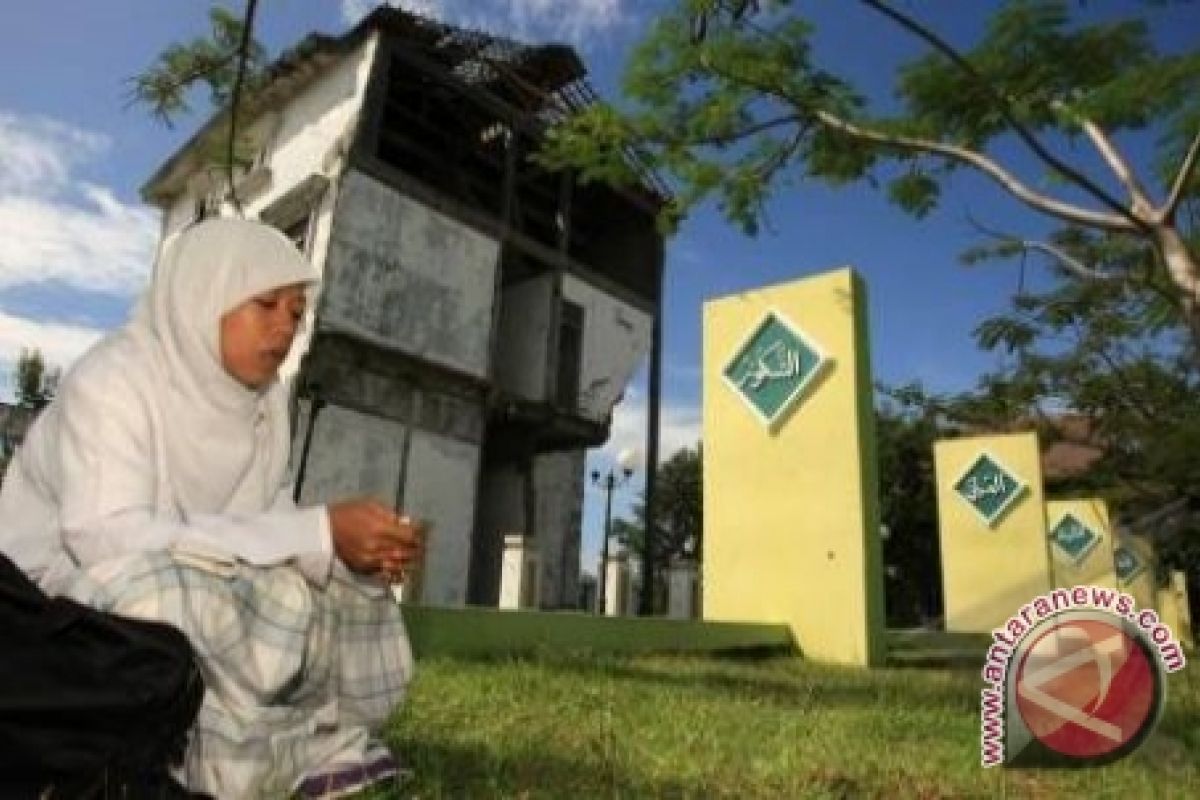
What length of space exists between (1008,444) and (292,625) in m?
12.9

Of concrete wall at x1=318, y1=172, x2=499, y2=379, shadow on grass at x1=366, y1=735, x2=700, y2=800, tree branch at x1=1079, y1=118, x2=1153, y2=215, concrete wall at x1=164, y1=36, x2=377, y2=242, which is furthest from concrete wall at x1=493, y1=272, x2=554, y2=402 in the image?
shadow on grass at x1=366, y1=735, x2=700, y2=800

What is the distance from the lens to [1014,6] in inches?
197

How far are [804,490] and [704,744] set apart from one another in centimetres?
→ 519

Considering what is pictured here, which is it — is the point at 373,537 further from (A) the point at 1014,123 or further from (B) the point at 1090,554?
(B) the point at 1090,554

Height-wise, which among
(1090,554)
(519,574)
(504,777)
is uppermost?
(1090,554)

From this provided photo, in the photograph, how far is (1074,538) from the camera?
16031mm

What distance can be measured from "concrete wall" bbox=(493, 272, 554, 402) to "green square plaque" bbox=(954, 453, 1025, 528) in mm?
8838

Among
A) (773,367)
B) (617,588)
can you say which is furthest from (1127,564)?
(773,367)

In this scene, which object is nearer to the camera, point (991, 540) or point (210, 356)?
point (210, 356)

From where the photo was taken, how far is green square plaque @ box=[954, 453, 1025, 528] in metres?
13.2

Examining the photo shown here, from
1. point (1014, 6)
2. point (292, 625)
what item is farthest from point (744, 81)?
point (292, 625)

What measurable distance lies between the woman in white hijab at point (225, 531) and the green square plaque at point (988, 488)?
40.7ft

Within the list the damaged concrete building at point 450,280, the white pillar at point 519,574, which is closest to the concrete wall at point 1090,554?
the white pillar at point 519,574

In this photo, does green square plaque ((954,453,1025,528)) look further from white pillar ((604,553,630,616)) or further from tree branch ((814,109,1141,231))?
tree branch ((814,109,1141,231))
